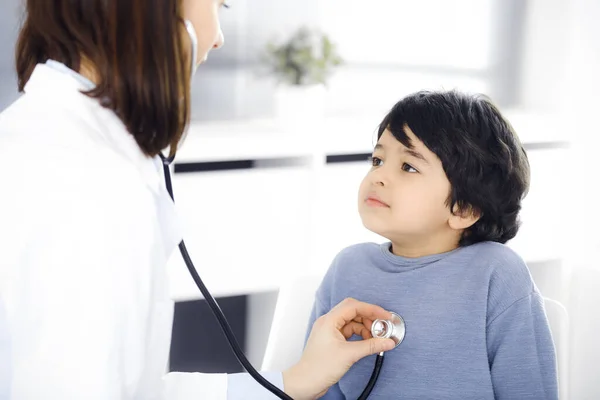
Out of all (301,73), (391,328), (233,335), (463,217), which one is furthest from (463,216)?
(301,73)

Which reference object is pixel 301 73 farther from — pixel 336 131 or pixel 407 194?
pixel 407 194

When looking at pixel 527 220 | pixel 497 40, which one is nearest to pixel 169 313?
pixel 527 220

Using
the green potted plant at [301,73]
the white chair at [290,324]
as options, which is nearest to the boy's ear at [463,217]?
the white chair at [290,324]

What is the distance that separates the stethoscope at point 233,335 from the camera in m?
1.05

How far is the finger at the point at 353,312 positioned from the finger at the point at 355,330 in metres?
0.02

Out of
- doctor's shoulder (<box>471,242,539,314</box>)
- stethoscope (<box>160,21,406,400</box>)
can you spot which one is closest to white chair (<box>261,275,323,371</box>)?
stethoscope (<box>160,21,406,400</box>)

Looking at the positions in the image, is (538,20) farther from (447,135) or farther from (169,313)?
(169,313)

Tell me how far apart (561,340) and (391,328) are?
42 centimetres

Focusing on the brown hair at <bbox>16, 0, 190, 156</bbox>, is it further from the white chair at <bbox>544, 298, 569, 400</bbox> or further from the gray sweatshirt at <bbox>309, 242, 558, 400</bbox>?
the white chair at <bbox>544, 298, 569, 400</bbox>

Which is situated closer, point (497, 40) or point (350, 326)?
point (350, 326)

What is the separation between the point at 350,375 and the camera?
1.35 metres

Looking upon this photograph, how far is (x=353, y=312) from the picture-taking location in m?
1.20

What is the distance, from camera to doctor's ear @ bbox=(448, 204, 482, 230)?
1.33 meters

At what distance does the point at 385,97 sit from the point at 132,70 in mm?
1899
